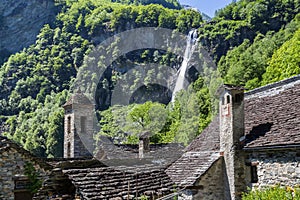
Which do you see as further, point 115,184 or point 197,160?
point 197,160

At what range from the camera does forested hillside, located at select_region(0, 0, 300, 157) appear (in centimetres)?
5234

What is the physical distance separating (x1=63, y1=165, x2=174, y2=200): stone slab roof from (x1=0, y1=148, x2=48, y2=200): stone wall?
5.04m

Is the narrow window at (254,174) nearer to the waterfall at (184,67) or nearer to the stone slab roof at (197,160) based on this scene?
the stone slab roof at (197,160)

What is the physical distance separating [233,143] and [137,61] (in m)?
89.8

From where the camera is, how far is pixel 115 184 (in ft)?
31.8

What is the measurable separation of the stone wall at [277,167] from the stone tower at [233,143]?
1.56 feet

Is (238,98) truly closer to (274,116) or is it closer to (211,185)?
(274,116)

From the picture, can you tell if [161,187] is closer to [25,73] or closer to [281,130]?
[281,130]

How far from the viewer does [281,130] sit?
38.0 feet

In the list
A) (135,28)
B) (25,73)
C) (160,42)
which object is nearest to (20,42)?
(25,73)

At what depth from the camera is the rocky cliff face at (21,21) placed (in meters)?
131

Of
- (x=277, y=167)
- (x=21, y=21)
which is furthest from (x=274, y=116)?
(x=21, y=21)

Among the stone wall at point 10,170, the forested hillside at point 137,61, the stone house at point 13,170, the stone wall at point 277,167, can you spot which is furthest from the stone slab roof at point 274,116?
the forested hillside at point 137,61

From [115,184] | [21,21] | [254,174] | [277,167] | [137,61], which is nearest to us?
[115,184]
